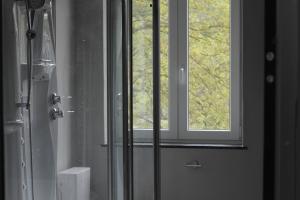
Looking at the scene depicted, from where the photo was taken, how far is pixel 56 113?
2256 mm

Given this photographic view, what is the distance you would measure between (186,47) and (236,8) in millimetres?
452

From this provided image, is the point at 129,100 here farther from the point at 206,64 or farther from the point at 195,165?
the point at 206,64

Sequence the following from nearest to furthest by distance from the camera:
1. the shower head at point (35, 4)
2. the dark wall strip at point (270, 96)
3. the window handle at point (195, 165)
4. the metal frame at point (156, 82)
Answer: the dark wall strip at point (270, 96), the shower head at point (35, 4), the metal frame at point (156, 82), the window handle at point (195, 165)

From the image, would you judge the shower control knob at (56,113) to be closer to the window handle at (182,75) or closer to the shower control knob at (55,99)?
the shower control knob at (55,99)

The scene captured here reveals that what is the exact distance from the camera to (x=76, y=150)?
243cm

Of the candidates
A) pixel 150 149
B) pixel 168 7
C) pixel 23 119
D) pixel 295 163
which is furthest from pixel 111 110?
pixel 295 163

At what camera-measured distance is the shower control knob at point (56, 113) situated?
7.29 feet

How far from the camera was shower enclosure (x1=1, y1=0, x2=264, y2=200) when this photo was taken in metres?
1.84

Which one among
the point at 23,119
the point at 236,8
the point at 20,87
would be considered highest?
the point at 236,8

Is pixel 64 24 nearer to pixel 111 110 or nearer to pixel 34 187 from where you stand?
pixel 111 110

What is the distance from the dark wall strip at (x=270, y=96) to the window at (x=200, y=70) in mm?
2043

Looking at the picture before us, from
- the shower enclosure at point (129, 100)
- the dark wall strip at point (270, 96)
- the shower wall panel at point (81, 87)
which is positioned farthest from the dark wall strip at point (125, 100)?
the dark wall strip at point (270, 96)

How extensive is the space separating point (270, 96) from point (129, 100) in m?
1.17

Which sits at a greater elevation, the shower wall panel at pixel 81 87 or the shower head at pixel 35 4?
the shower head at pixel 35 4
